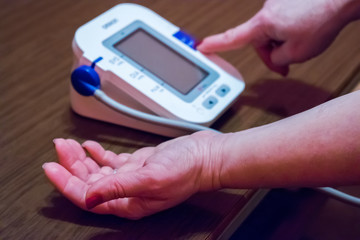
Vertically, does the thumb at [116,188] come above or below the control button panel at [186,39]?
below

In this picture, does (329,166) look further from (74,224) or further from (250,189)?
(74,224)

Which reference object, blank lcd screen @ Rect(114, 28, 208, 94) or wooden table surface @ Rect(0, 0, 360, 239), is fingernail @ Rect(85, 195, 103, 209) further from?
blank lcd screen @ Rect(114, 28, 208, 94)

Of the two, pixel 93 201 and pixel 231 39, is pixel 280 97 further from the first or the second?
pixel 93 201

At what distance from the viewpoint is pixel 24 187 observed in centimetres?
48

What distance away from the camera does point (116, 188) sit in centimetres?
41

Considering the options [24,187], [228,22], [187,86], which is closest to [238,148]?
[187,86]

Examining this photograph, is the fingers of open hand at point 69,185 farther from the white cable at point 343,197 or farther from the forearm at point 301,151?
the white cable at point 343,197

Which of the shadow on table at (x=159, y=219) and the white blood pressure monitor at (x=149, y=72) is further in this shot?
the white blood pressure monitor at (x=149, y=72)

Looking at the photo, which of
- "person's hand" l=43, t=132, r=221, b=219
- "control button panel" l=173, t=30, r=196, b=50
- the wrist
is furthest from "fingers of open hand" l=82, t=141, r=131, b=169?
"control button panel" l=173, t=30, r=196, b=50

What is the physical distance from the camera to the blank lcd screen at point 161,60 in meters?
0.56

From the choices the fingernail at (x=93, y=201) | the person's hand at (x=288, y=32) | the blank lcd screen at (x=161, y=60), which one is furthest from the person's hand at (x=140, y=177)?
the person's hand at (x=288, y=32)

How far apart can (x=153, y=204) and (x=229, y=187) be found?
0.29 ft

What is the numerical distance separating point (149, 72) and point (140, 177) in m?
0.19

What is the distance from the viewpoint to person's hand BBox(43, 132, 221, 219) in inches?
16.1
